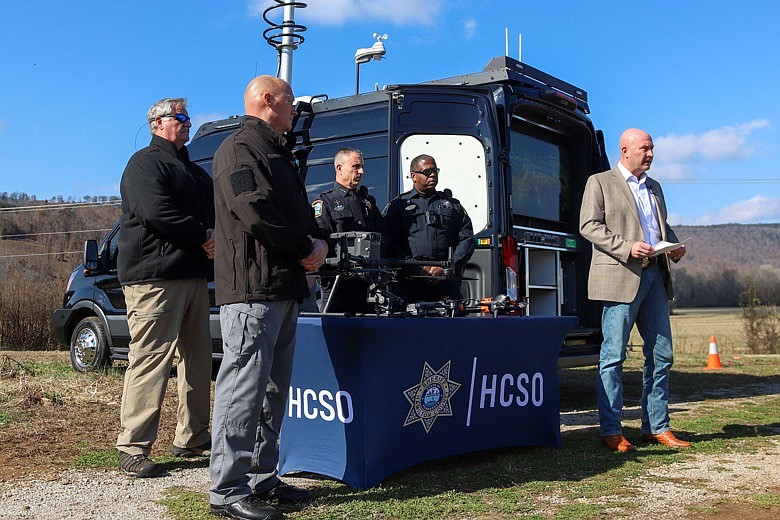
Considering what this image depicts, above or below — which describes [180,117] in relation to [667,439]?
above

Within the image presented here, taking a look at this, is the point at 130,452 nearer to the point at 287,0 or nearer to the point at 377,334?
the point at 377,334

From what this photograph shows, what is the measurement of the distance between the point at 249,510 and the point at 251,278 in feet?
3.28

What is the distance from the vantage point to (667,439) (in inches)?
211

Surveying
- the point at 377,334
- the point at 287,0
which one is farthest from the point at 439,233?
the point at 287,0

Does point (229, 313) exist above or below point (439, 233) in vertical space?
below

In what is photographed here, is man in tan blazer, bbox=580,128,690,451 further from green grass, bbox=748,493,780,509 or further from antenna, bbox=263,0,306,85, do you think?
antenna, bbox=263,0,306,85

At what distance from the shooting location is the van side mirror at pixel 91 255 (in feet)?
26.1

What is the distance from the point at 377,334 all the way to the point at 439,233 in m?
2.38

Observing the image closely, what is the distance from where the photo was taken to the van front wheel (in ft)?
30.8

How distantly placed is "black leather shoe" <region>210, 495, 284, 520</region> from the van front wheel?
635 cm

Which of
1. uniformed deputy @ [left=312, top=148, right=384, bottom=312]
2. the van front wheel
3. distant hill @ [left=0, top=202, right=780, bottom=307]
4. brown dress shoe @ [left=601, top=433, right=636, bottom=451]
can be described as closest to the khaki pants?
uniformed deputy @ [left=312, top=148, right=384, bottom=312]

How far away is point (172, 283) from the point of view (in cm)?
477

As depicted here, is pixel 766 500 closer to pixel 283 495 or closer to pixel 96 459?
pixel 283 495

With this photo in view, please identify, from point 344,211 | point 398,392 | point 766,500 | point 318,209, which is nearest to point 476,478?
point 398,392
